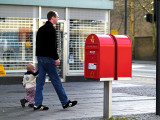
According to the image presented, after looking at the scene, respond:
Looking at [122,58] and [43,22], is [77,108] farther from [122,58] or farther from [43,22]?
[43,22]

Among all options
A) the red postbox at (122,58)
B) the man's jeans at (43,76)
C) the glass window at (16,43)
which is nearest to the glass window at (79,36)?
the glass window at (16,43)

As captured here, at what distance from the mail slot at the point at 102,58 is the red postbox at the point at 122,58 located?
0.24 feet

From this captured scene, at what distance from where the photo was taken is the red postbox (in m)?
7.86

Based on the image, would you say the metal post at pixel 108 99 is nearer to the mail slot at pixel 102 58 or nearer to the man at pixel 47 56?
the mail slot at pixel 102 58

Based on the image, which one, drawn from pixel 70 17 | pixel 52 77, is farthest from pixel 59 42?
pixel 52 77

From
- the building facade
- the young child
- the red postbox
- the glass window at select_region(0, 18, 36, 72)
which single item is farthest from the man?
the glass window at select_region(0, 18, 36, 72)

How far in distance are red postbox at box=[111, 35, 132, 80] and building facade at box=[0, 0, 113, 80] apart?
371 inches

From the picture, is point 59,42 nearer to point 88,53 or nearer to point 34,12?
point 34,12

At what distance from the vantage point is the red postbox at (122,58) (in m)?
7.86

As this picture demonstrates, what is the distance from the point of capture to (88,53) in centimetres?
804

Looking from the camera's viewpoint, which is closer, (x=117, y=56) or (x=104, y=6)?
(x=117, y=56)

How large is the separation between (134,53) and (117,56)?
49594mm

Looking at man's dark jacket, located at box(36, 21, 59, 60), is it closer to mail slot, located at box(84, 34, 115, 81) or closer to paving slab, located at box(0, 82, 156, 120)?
paving slab, located at box(0, 82, 156, 120)

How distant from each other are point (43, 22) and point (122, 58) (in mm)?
9864
